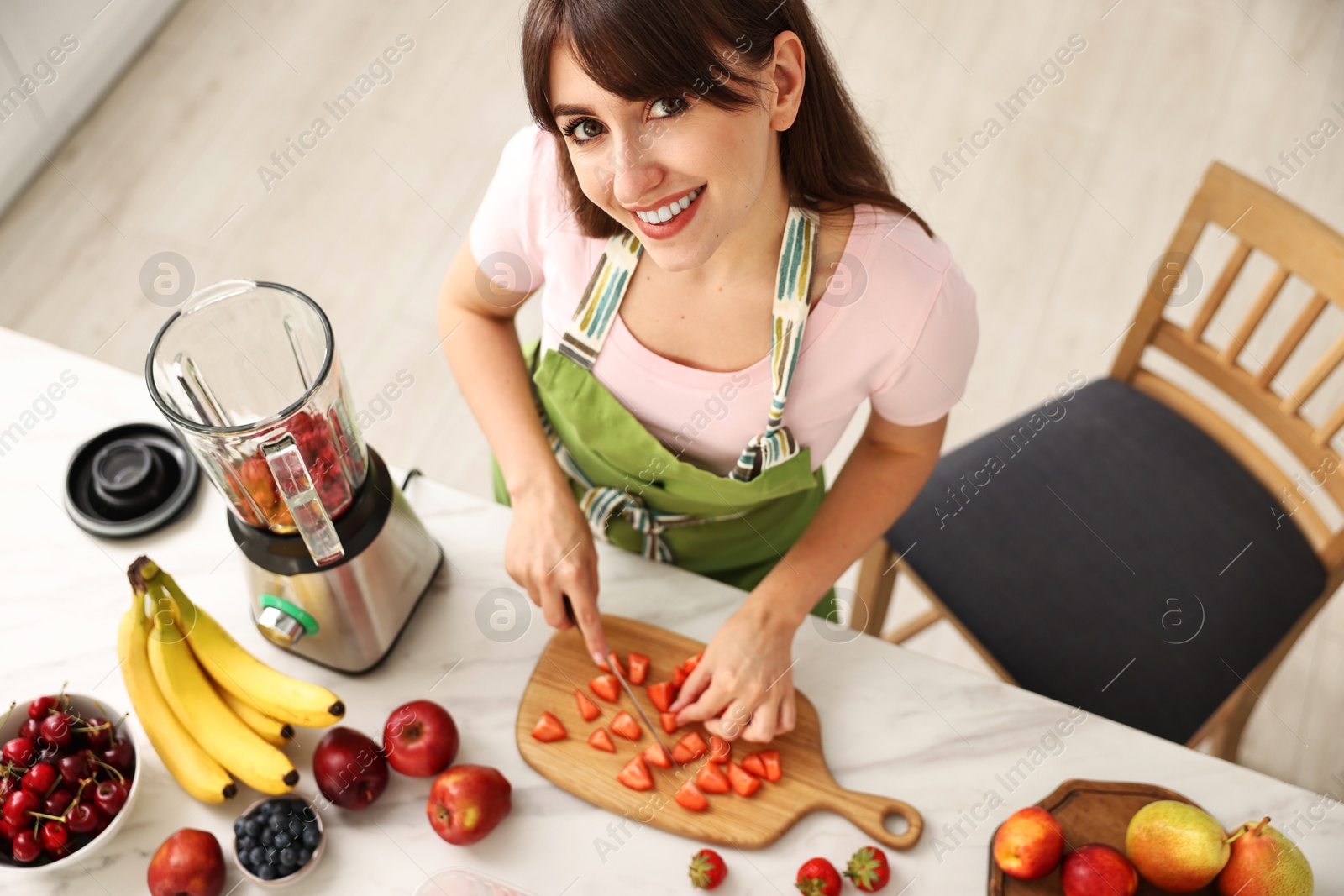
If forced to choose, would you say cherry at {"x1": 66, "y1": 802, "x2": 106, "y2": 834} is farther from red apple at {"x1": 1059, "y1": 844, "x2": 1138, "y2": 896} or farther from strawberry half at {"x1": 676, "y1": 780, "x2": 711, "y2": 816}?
red apple at {"x1": 1059, "y1": 844, "x2": 1138, "y2": 896}

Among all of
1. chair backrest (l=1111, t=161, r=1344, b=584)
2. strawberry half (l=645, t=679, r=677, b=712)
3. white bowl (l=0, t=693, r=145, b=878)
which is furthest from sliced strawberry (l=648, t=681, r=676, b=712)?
chair backrest (l=1111, t=161, r=1344, b=584)

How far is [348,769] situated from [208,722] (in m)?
0.17

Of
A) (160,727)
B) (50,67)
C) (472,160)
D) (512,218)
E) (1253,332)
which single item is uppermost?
(1253,332)

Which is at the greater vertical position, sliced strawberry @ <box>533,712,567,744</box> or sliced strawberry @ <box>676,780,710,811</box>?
sliced strawberry @ <box>676,780,710,811</box>

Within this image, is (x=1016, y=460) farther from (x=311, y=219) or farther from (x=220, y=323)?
(x=311, y=219)

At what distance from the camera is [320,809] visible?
1.15 metres

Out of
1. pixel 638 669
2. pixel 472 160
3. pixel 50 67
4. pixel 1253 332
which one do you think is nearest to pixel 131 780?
pixel 638 669

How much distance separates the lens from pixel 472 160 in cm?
299

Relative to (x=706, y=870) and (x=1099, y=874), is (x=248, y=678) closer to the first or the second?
(x=706, y=870)

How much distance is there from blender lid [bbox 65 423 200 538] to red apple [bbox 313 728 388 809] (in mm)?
409

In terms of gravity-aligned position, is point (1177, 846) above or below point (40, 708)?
above

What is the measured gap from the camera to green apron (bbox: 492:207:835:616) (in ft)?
3.98

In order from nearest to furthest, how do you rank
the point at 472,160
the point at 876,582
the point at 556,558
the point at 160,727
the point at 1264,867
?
1. the point at 1264,867
2. the point at 160,727
3. the point at 556,558
4. the point at 876,582
5. the point at 472,160

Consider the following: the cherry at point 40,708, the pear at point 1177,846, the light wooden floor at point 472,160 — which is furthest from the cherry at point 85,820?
the light wooden floor at point 472,160
